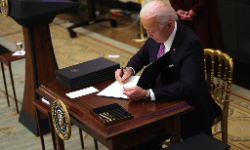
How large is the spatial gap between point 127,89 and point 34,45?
183 cm

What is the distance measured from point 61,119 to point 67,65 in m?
3.72

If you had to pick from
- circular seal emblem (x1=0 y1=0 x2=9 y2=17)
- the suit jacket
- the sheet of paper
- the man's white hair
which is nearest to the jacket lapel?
the suit jacket

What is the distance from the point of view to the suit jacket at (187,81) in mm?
2547

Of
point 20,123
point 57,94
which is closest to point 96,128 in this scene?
point 57,94

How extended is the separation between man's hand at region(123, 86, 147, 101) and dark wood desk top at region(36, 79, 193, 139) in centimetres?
4

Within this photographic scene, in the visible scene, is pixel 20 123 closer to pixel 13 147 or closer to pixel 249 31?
pixel 13 147

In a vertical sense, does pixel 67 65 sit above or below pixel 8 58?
below

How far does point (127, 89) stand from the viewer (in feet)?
8.31

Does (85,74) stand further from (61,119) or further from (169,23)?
(169,23)

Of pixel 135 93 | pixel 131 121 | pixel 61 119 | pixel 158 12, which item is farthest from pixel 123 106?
pixel 158 12

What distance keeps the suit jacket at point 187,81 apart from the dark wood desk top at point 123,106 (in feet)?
0.26

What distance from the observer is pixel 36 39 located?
408 cm

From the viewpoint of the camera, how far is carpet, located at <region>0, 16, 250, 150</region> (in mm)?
4051

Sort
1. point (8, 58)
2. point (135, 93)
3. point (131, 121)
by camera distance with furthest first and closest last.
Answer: point (8, 58)
point (135, 93)
point (131, 121)
